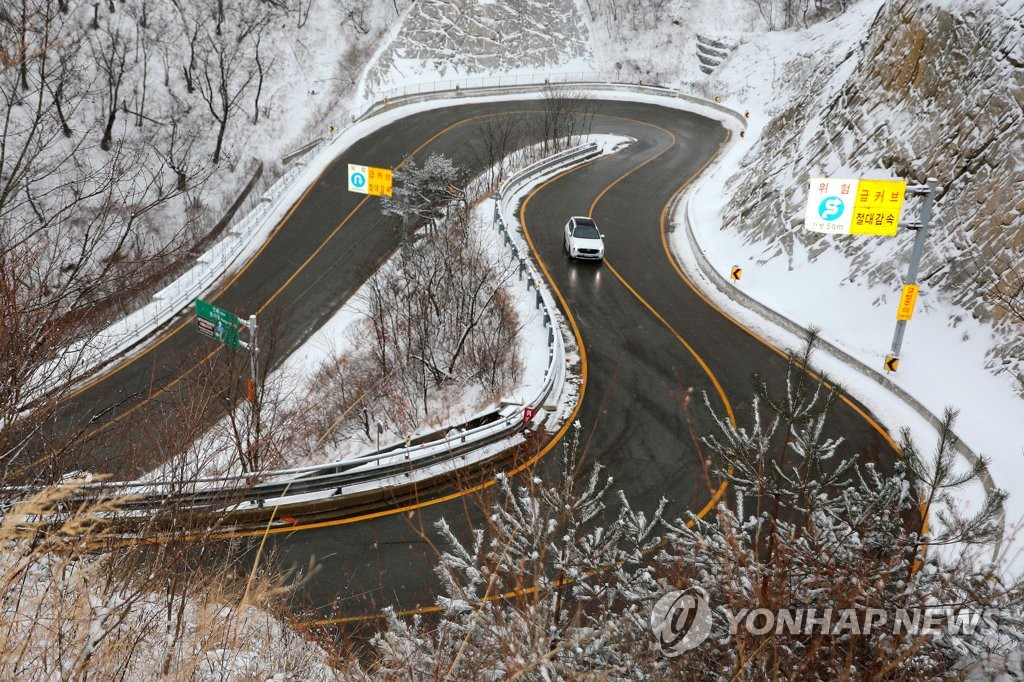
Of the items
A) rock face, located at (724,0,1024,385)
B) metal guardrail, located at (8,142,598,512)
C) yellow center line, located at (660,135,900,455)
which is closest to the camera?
metal guardrail, located at (8,142,598,512)

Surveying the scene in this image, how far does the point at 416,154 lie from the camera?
3641 cm

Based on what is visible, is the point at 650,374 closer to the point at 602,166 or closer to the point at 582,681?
the point at 582,681

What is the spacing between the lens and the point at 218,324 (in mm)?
14281

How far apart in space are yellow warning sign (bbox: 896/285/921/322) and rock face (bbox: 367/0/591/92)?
129 ft

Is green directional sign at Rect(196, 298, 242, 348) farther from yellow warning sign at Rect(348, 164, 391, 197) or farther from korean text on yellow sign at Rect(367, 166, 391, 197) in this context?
korean text on yellow sign at Rect(367, 166, 391, 197)

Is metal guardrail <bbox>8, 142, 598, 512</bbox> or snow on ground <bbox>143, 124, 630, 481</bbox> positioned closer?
metal guardrail <bbox>8, 142, 598, 512</bbox>

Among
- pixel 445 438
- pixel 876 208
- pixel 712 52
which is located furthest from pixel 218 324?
pixel 712 52

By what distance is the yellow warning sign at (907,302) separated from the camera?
1753 centimetres

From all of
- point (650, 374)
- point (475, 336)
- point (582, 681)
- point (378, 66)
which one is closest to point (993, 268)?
point (650, 374)

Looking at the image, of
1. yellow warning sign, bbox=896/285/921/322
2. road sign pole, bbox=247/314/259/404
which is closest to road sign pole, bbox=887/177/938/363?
yellow warning sign, bbox=896/285/921/322

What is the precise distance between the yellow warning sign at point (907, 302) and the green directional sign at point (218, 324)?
16.4 meters

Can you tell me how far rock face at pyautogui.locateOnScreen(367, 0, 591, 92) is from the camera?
49.7m

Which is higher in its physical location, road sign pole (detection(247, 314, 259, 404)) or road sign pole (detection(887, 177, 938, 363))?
road sign pole (detection(887, 177, 938, 363))

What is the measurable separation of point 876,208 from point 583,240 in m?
10.2
